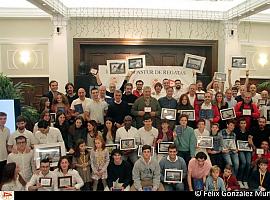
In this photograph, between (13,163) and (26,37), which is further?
(26,37)

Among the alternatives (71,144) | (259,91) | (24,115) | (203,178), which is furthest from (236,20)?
(24,115)

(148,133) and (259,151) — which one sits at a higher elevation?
(148,133)

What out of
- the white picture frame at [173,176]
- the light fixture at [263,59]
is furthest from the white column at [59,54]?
the light fixture at [263,59]

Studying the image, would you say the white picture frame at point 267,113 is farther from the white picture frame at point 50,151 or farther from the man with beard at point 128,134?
the white picture frame at point 50,151

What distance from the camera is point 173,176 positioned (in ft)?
8.29

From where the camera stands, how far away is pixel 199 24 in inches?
137

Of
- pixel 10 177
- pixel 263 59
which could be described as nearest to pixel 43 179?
pixel 10 177

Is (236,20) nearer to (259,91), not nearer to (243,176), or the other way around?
(259,91)

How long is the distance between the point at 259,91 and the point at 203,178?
1509mm

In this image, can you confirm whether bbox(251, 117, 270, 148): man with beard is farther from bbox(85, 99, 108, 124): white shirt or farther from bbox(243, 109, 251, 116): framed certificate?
bbox(85, 99, 108, 124): white shirt

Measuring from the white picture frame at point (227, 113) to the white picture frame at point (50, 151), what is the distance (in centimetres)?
154

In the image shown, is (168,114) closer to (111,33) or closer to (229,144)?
(229,144)

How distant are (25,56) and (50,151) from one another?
1282 mm

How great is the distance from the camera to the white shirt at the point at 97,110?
125 inches
